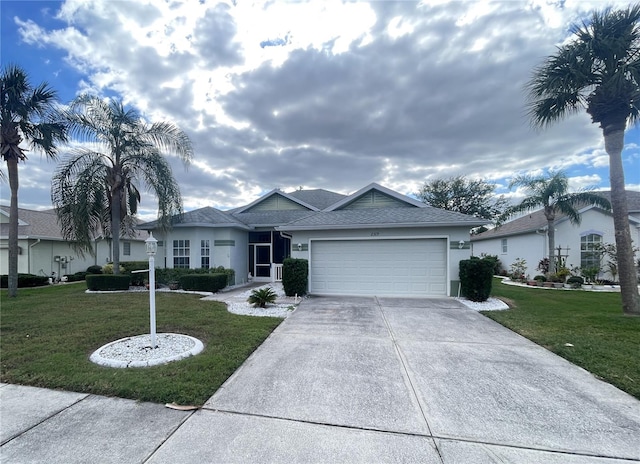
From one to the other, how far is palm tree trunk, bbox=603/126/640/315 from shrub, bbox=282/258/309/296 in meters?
9.54

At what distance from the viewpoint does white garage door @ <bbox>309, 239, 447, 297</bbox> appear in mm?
10734

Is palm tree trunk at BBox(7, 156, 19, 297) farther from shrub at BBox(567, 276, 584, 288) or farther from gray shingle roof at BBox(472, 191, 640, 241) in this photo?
gray shingle roof at BBox(472, 191, 640, 241)

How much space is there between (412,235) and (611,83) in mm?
6741

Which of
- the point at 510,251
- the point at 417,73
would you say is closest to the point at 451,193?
the point at 510,251

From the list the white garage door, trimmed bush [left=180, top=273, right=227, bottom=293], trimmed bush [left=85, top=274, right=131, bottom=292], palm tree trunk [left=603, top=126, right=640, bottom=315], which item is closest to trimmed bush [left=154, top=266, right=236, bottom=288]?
trimmed bush [left=180, top=273, right=227, bottom=293]

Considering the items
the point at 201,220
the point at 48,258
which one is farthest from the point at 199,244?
the point at 48,258

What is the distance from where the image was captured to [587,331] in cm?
639

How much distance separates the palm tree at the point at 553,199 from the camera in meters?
15.4

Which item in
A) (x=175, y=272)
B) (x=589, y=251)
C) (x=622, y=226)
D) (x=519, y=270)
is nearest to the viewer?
(x=622, y=226)

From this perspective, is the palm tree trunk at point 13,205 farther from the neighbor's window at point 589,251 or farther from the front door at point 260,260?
the neighbor's window at point 589,251

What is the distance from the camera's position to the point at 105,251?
2108 centimetres

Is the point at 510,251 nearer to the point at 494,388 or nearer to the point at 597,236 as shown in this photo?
the point at 597,236

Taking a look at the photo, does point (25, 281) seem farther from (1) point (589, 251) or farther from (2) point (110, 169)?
(1) point (589, 251)

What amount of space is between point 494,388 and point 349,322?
367cm
